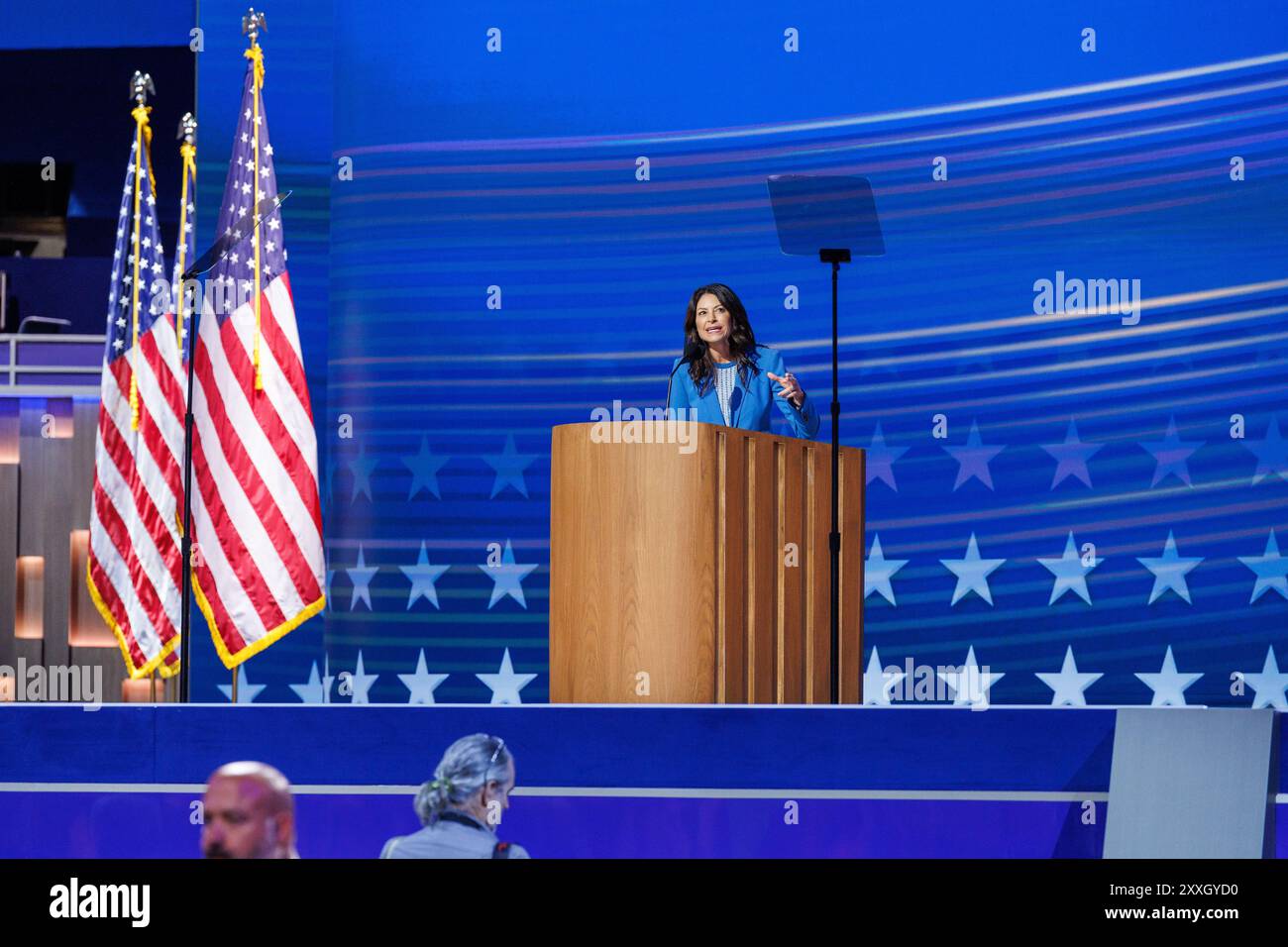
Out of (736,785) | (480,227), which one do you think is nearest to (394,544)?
(480,227)

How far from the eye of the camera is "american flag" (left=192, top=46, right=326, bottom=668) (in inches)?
215

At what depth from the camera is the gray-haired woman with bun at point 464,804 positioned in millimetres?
3072

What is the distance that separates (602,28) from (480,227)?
967 millimetres

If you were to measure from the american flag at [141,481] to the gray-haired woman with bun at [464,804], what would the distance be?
3.42m

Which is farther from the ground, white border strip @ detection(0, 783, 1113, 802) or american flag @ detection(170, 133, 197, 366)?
american flag @ detection(170, 133, 197, 366)

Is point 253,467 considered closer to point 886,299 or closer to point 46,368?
point 886,299

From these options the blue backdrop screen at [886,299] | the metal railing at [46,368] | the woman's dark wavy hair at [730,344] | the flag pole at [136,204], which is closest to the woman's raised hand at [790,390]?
the woman's dark wavy hair at [730,344]

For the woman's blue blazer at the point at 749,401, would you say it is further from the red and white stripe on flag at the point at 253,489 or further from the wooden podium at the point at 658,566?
the red and white stripe on flag at the point at 253,489

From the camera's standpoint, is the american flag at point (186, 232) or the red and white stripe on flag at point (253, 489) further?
the american flag at point (186, 232)

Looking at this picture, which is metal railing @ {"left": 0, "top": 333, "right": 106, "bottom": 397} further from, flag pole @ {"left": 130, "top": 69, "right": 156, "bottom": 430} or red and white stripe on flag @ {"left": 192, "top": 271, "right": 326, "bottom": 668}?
red and white stripe on flag @ {"left": 192, "top": 271, "right": 326, "bottom": 668}

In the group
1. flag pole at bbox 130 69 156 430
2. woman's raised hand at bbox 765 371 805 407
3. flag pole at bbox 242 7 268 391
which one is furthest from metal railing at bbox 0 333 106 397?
woman's raised hand at bbox 765 371 805 407

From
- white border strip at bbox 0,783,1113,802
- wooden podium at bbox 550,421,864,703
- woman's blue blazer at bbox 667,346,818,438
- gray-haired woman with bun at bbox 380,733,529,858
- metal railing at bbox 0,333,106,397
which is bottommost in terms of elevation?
white border strip at bbox 0,783,1113,802

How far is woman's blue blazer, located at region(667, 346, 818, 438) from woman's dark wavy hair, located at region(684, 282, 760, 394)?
0.02 m
